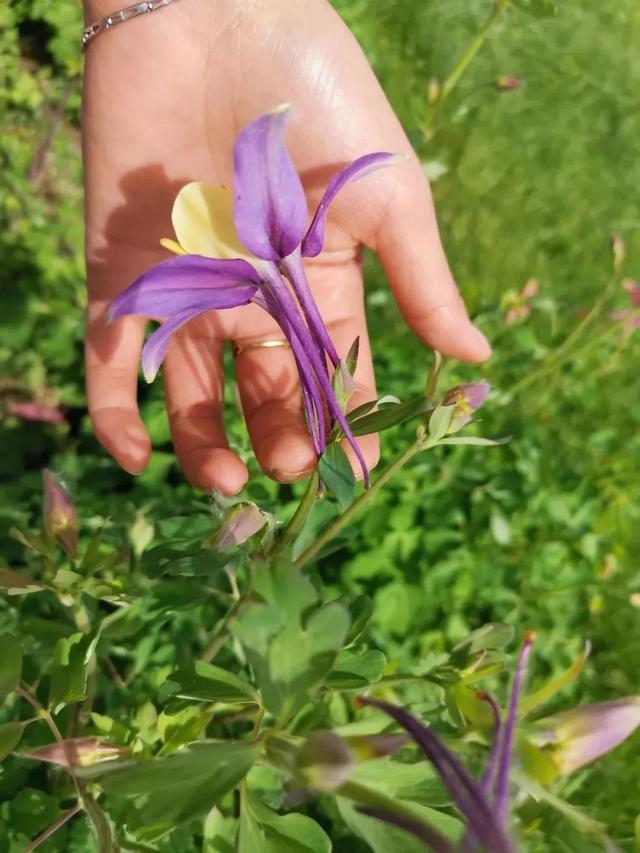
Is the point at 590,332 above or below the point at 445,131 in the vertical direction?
below

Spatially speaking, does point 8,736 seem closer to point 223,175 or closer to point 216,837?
point 216,837

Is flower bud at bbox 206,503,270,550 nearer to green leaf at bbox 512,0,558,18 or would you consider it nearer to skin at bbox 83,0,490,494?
skin at bbox 83,0,490,494

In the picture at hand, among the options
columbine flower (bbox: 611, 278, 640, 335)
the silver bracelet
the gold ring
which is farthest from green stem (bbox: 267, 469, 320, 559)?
columbine flower (bbox: 611, 278, 640, 335)

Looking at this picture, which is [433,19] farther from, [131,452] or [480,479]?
[131,452]

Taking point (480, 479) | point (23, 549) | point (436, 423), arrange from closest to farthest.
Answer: point (436, 423), point (23, 549), point (480, 479)

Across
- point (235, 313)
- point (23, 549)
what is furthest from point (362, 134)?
point (23, 549)

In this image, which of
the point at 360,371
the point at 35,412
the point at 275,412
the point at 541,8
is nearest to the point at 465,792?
the point at 275,412
